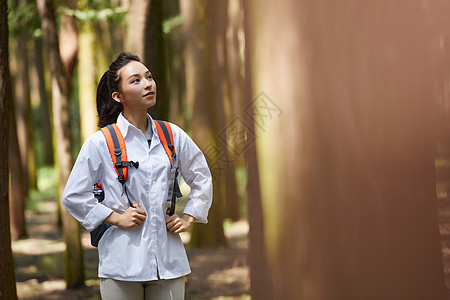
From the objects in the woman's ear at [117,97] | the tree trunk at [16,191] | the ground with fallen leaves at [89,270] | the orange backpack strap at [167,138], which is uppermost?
the woman's ear at [117,97]

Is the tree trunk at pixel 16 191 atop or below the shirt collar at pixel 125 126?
below

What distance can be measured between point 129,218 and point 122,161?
0.82ft

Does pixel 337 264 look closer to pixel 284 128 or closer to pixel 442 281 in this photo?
pixel 442 281

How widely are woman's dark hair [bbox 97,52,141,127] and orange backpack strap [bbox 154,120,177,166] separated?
261mm

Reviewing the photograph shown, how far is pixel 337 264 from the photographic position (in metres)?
3.91

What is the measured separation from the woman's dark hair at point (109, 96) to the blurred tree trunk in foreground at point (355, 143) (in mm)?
1438

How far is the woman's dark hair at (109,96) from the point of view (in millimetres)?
2885

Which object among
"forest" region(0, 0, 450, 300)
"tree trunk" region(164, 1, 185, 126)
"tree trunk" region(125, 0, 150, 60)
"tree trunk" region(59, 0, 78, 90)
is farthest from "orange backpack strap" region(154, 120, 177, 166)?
"tree trunk" region(164, 1, 185, 126)

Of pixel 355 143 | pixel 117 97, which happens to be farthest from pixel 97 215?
pixel 355 143

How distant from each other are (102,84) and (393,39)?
1.66 meters

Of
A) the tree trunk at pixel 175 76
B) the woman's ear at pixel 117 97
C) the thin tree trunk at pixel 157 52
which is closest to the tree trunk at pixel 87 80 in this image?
the thin tree trunk at pixel 157 52

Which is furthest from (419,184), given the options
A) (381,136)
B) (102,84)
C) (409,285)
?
(102,84)

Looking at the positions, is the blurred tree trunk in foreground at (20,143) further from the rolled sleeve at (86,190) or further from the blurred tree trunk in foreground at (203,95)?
the rolled sleeve at (86,190)

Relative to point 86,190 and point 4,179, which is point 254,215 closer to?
point 4,179
